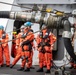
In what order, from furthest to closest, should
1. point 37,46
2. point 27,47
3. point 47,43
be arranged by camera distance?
point 37,46 → point 27,47 → point 47,43

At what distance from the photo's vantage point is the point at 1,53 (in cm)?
1246

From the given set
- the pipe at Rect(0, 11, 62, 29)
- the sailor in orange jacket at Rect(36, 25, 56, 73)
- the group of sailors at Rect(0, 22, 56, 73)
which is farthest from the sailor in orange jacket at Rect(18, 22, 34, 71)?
the pipe at Rect(0, 11, 62, 29)

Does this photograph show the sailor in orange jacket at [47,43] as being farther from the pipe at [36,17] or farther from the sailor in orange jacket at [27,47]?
the pipe at [36,17]

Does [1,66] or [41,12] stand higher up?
[41,12]

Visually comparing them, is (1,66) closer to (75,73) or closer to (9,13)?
(75,73)

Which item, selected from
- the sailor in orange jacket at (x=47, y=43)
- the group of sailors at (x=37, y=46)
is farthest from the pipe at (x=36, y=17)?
the sailor in orange jacket at (x=47, y=43)

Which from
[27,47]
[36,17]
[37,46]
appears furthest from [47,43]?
[36,17]

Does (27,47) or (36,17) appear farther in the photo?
(27,47)

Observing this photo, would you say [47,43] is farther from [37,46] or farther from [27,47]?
[27,47]

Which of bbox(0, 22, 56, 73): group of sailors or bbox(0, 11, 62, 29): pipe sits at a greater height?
bbox(0, 11, 62, 29): pipe

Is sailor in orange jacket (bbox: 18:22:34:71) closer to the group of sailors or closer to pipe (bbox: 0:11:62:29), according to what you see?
the group of sailors

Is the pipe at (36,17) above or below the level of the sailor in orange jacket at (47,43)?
above

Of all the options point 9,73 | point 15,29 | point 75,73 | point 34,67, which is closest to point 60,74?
point 75,73

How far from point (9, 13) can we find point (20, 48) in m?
3.70
